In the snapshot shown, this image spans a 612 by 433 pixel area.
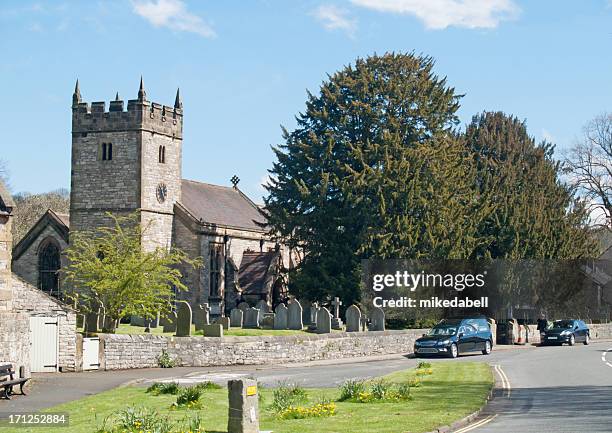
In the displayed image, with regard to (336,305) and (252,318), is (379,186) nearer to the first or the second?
(336,305)

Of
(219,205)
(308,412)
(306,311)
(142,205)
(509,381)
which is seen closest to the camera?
(308,412)

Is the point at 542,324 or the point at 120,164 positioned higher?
the point at 120,164

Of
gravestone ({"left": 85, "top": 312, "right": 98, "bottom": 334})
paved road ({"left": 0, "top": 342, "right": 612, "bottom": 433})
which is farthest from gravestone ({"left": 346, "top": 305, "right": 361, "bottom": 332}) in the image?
gravestone ({"left": 85, "top": 312, "right": 98, "bottom": 334})

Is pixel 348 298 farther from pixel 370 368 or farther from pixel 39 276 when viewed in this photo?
pixel 39 276

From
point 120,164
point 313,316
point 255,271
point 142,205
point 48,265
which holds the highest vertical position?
point 120,164

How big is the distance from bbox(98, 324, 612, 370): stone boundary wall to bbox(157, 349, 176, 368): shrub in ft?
0.41

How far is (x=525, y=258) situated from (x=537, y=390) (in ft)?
125

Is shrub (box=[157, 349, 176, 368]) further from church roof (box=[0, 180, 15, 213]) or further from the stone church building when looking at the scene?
the stone church building

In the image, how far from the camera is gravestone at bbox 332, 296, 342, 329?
159ft

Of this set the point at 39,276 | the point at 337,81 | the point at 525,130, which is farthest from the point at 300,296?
the point at 525,130

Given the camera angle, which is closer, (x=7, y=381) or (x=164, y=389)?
(x=7, y=381)

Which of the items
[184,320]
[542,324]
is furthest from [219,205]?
[184,320]

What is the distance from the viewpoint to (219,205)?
70.1 m

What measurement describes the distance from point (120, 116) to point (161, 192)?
5.51m
